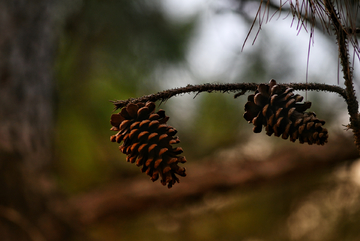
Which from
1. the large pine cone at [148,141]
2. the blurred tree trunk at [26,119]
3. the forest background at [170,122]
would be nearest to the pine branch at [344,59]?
the large pine cone at [148,141]

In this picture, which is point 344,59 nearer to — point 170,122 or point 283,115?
point 283,115

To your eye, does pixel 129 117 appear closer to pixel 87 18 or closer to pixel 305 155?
pixel 305 155

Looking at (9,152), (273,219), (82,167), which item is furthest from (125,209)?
(273,219)

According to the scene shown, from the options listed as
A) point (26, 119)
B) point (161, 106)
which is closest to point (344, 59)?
point (161, 106)

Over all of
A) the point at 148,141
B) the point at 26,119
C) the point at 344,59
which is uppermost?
the point at 26,119

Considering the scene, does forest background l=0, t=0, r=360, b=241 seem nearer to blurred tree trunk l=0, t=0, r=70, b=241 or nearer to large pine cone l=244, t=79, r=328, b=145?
blurred tree trunk l=0, t=0, r=70, b=241

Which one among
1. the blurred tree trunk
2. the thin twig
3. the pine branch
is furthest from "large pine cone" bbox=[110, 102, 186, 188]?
the blurred tree trunk
